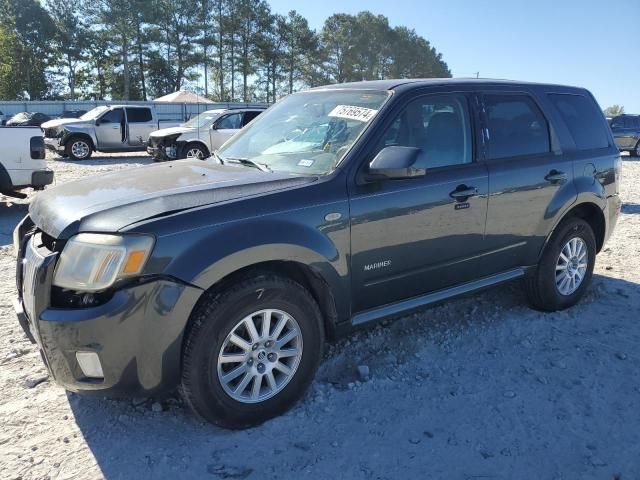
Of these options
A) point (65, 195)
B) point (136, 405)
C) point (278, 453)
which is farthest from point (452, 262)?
point (65, 195)

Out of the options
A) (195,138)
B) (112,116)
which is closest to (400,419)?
(195,138)

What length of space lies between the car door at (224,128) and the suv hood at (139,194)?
12064mm

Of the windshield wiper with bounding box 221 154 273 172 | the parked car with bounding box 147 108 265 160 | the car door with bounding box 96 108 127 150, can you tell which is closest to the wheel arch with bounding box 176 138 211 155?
the parked car with bounding box 147 108 265 160

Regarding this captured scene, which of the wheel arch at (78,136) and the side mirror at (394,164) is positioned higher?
the wheel arch at (78,136)

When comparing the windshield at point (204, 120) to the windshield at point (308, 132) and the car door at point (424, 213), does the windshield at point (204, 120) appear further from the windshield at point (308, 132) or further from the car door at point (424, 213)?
the car door at point (424, 213)

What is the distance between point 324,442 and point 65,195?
2.00 metres

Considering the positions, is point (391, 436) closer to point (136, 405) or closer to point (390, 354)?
point (390, 354)

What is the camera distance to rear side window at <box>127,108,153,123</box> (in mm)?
18406

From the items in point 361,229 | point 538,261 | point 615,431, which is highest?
point 361,229

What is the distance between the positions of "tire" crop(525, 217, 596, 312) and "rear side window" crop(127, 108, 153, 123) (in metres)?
16.7

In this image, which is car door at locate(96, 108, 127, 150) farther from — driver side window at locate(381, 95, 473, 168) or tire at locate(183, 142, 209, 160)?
driver side window at locate(381, 95, 473, 168)

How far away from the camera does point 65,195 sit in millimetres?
3104

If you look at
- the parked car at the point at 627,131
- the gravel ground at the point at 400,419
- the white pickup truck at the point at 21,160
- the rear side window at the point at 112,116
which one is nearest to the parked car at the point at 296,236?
the gravel ground at the point at 400,419

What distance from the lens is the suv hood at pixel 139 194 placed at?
259 centimetres
